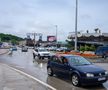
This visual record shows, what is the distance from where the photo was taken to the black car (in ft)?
39.6

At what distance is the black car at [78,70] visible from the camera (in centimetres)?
1206

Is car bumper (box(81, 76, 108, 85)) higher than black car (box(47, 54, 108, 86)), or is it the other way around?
black car (box(47, 54, 108, 86))

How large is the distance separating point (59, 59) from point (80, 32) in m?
84.6

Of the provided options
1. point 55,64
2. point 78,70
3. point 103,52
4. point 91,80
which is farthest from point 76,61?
point 103,52

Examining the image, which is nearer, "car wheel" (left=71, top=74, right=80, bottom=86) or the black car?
the black car

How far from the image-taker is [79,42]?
312 feet

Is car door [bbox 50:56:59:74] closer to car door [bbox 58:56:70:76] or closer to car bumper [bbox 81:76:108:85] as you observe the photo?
car door [bbox 58:56:70:76]

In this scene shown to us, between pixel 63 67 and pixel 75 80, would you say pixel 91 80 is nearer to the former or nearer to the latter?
pixel 75 80

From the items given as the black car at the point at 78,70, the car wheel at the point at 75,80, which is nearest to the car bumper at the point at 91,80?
the black car at the point at 78,70

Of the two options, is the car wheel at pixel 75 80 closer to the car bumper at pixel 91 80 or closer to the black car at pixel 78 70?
the black car at pixel 78 70

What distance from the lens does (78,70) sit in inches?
495

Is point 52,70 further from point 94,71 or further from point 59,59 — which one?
point 94,71

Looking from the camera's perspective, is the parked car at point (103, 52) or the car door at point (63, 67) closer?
the car door at point (63, 67)

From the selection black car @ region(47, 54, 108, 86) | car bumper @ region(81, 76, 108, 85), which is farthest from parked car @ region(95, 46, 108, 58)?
car bumper @ region(81, 76, 108, 85)
